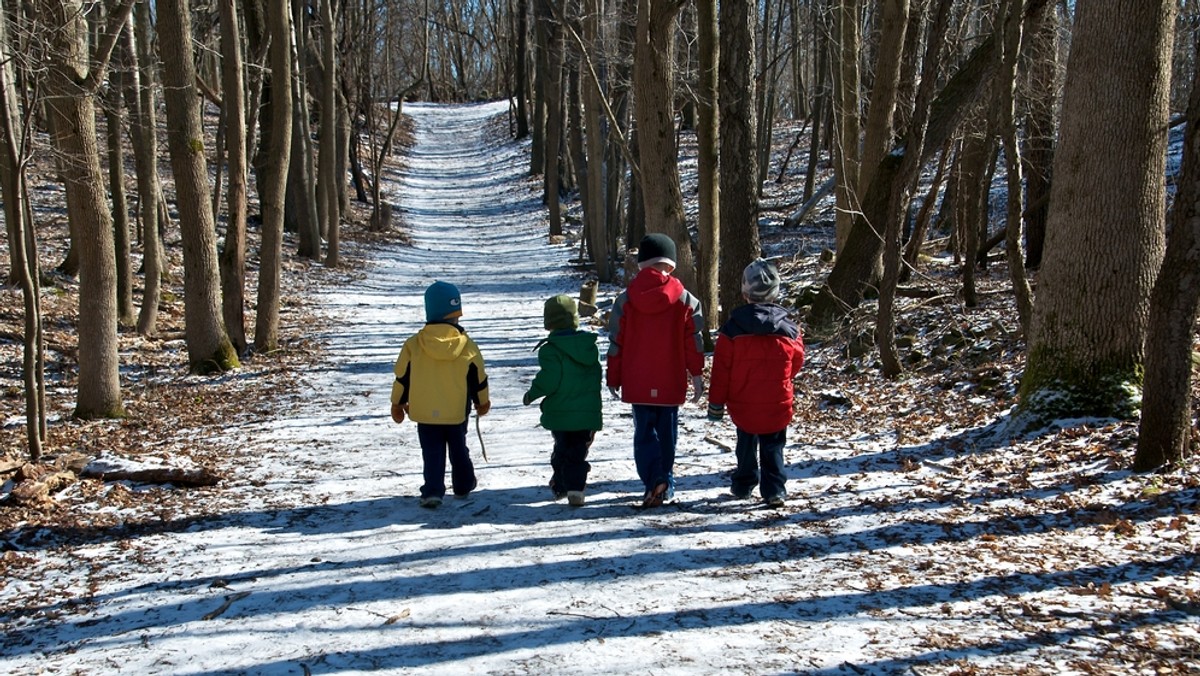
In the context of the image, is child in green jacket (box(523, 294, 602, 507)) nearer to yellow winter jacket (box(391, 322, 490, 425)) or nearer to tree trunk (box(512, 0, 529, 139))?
yellow winter jacket (box(391, 322, 490, 425))

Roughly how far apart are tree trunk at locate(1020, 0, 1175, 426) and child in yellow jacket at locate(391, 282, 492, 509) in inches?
170

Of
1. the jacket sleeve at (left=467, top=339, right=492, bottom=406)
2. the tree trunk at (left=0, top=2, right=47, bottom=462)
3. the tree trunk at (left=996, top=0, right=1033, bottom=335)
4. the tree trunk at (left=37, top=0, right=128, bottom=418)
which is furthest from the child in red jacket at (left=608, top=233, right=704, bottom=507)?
the tree trunk at (left=37, top=0, right=128, bottom=418)

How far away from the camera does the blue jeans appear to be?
609 centimetres

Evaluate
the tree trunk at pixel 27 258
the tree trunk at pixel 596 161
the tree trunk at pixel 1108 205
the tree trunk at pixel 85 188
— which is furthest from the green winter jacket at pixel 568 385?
the tree trunk at pixel 596 161

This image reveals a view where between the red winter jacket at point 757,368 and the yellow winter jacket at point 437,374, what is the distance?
1.65 m

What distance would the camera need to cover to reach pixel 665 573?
4.95 meters

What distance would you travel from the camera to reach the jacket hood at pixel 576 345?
6109mm

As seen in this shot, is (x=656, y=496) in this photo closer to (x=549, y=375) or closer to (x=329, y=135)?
(x=549, y=375)

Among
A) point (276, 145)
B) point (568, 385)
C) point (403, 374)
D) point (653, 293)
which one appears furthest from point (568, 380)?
point (276, 145)

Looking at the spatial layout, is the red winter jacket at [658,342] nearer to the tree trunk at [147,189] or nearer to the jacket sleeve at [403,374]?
the jacket sleeve at [403,374]

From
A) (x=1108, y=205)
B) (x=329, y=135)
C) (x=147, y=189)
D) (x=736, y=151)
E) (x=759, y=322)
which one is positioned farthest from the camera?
(x=329, y=135)

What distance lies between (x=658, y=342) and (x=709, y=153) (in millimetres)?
6676

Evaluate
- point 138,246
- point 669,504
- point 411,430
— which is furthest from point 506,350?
point 138,246

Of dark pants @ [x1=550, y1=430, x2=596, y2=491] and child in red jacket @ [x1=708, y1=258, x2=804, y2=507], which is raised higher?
child in red jacket @ [x1=708, y1=258, x2=804, y2=507]
